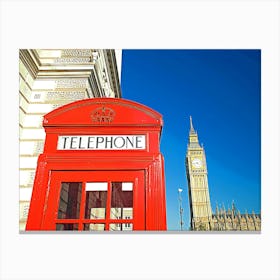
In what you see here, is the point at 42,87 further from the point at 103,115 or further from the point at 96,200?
the point at 96,200

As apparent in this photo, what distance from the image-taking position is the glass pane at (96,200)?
147 centimetres

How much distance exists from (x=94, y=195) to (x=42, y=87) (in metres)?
1.95

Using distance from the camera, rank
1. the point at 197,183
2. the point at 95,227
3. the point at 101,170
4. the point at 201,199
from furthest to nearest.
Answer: the point at 197,183, the point at 201,199, the point at 95,227, the point at 101,170

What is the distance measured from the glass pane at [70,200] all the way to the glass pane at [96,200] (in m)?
0.06

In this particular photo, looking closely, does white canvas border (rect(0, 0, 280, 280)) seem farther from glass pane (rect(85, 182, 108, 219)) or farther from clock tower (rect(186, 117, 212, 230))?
clock tower (rect(186, 117, 212, 230))

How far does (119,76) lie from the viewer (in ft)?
19.1

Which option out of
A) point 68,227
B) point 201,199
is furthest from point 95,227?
point 201,199

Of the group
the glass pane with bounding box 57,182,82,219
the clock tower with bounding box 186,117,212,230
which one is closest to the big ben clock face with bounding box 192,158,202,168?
the clock tower with bounding box 186,117,212,230

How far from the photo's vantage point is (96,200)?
162 cm

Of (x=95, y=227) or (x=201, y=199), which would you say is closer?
(x=95, y=227)

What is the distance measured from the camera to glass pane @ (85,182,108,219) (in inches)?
58.0
